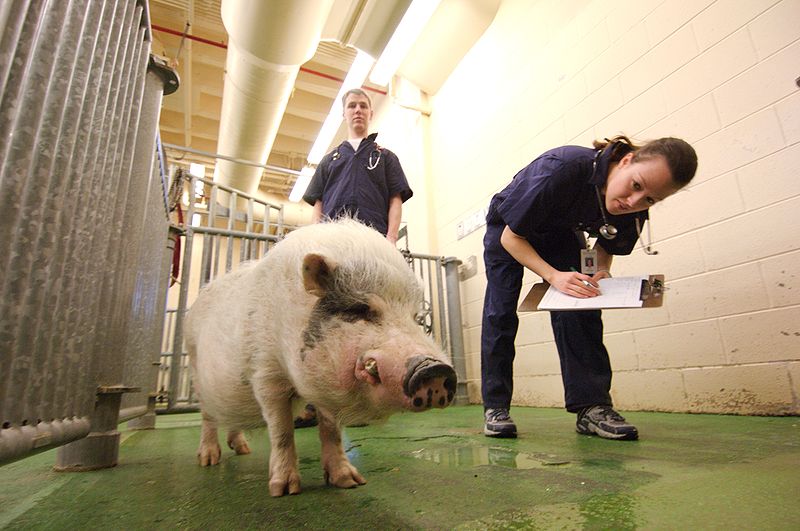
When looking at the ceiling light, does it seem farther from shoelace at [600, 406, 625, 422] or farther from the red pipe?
shoelace at [600, 406, 625, 422]

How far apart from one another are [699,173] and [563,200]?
1344 millimetres

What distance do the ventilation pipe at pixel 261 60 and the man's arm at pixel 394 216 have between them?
2213mm

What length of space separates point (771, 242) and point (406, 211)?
457cm

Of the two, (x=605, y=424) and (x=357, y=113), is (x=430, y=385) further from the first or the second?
(x=357, y=113)

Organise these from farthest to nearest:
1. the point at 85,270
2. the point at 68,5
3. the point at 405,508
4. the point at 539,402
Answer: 1. the point at 539,402
2. the point at 85,270
3. the point at 405,508
4. the point at 68,5

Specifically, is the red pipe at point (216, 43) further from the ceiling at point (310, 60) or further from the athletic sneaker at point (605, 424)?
the athletic sneaker at point (605, 424)

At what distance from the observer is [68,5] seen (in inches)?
38.2

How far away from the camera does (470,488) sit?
123 centimetres

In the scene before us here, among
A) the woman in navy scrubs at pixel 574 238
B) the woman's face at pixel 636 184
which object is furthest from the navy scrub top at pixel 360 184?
the woman's face at pixel 636 184

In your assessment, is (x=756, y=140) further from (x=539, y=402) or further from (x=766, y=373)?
(x=539, y=402)

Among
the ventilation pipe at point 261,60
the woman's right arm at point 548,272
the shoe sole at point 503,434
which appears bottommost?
the shoe sole at point 503,434

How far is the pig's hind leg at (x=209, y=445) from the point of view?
5.92 ft

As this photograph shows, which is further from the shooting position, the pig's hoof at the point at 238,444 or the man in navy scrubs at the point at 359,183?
the man in navy scrubs at the point at 359,183

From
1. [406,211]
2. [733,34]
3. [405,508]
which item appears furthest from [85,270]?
[406,211]
